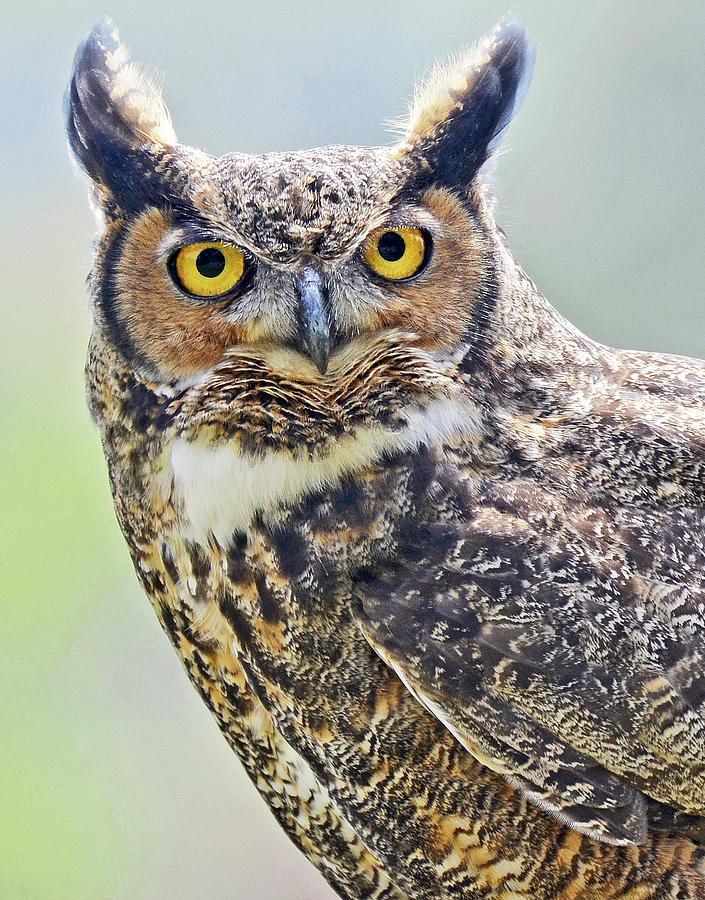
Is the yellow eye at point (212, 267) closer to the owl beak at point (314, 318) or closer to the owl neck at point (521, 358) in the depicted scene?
the owl beak at point (314, 318)

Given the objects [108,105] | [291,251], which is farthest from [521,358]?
[108,105]

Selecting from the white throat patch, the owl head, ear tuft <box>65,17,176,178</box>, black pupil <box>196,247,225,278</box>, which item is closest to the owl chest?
the white throat patch

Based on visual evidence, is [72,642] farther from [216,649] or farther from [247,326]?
[247,326]

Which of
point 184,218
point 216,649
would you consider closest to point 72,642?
point 216,649

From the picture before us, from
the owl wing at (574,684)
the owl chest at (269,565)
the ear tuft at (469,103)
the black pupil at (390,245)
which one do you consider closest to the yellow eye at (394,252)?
the black pupil at (390,245)

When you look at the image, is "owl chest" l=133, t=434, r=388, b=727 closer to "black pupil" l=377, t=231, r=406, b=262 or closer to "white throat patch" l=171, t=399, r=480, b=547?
"white throat patch" l=171, t=399, r=480, b=547

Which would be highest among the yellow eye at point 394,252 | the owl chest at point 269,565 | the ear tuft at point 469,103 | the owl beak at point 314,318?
the ear tuft at point 469,103
